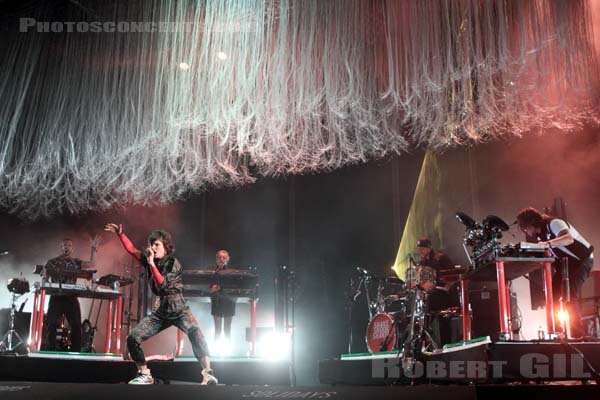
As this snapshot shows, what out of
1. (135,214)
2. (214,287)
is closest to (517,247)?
(214,287)

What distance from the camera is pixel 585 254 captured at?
7238 millimetres

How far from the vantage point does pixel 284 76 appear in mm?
8516

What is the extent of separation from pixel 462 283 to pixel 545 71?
312 cm

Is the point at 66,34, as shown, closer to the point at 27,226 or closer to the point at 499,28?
the point at 27,226

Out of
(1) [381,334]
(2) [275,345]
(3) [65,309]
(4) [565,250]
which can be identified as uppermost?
(4) [565,250]

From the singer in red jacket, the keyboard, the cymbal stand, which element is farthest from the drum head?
the cymbal stand

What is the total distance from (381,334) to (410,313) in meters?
1.15

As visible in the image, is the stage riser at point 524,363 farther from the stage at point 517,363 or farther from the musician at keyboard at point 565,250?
the musician at keyboard at point 565,250

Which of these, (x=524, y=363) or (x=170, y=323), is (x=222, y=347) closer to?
(x=170, y=323)

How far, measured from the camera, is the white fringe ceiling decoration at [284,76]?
799cm

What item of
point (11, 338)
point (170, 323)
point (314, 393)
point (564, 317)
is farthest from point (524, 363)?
point (11, 338)

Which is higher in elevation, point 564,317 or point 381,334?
point 564,317

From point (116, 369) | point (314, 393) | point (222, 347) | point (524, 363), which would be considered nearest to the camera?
point (314, 393)

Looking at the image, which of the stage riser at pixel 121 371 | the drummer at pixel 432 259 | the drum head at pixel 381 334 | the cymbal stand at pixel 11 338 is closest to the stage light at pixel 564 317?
the drummer at pixel 432 259
